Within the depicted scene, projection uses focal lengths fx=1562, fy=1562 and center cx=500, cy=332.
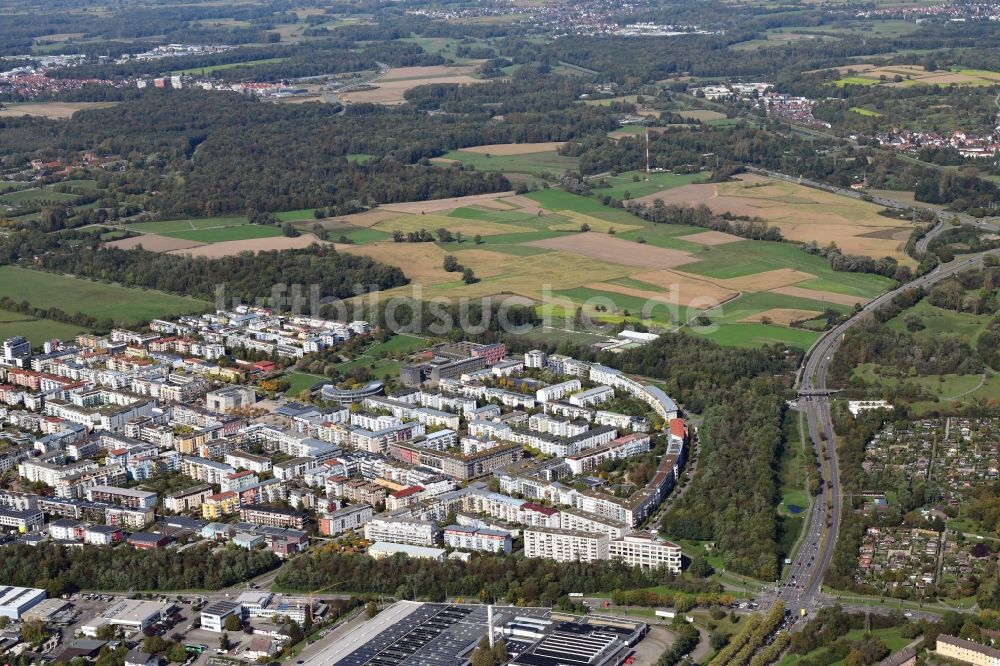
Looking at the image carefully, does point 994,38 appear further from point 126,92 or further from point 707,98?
point 126,92

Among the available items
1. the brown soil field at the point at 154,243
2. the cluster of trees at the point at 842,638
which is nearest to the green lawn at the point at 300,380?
the brown soil field at the point at 154,243

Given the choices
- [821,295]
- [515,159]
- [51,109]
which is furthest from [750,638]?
[51,109]

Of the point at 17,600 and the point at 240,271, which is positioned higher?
the point at 240,271

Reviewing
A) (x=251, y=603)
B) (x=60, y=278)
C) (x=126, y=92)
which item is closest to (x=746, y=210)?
(x=60, y=278)

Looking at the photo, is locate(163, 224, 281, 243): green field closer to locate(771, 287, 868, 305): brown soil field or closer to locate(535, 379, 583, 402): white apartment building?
locate(771, 287, 868, 305): brown soil field

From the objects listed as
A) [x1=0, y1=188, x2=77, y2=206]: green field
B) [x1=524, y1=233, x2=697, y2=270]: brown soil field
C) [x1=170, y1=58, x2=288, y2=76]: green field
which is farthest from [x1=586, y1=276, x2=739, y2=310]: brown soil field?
[x1=170, y1=58, x2=288, y2=76]: green field

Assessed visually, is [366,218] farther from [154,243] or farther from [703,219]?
[703,219]
